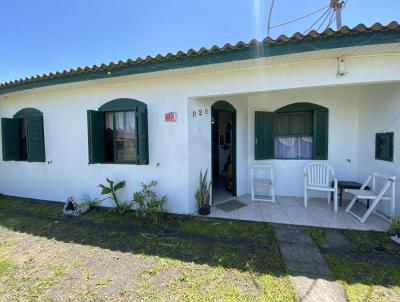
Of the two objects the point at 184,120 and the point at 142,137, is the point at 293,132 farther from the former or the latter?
the point at 142,137

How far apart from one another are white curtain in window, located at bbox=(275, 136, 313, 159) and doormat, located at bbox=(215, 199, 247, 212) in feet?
6.34

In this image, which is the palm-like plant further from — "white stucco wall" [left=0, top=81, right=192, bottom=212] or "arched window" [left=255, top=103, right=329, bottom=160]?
"arched window" [left=255, top=103, right=329, bottom=160]

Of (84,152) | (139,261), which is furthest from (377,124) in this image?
(84,152)

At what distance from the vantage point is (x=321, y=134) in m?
5.94

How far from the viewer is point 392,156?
4352 millimetres

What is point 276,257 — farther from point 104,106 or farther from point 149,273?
point 104,106

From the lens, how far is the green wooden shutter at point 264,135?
622 cm

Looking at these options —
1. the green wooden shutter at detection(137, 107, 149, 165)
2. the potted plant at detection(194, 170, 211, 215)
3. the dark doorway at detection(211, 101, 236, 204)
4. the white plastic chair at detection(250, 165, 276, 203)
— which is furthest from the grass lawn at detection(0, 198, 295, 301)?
the dark doorway at detection(211, 101, 236, 204)

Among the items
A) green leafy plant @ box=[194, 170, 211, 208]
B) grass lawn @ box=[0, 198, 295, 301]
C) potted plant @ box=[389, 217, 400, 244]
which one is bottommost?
grass lawn @ box=[0, 198, 295, 301]

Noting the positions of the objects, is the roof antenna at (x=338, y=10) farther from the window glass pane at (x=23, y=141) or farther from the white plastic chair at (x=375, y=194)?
the window glass pane at (x=23, y=141)

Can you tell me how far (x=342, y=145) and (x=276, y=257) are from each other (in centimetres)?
424

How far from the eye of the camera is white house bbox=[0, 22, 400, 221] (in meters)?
3.71

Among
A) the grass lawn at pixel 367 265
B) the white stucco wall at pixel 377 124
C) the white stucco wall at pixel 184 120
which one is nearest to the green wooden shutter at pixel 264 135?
the white stucco wall at pixel 184 120

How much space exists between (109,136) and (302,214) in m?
5.14
